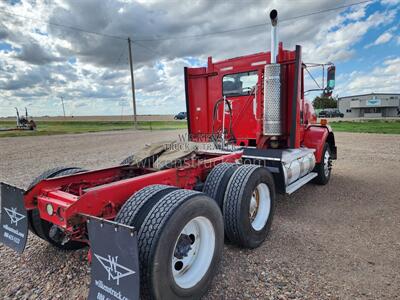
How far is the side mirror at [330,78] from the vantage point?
517 cm

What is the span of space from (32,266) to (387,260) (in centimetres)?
389

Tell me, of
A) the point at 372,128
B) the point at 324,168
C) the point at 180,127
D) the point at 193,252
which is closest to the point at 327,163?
the point at 324,168

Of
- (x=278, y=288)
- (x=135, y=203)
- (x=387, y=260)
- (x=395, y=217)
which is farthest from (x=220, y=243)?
(x=395, y=217)

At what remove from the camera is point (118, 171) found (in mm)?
3725

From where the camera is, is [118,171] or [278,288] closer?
[278,288]

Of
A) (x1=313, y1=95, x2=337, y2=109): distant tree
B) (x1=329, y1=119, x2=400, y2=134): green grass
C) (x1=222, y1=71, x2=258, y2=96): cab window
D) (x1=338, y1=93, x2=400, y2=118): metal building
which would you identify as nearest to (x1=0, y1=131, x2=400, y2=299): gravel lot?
(x1=222, y1=71, x2=258, y2=96): cab window

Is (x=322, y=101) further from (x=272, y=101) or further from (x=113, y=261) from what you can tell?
(x=113, y=261)

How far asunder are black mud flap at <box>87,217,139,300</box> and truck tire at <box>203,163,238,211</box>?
1.53 meters

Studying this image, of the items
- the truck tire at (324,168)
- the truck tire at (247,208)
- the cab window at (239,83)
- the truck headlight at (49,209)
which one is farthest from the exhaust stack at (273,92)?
the truck headlight at (49,209)

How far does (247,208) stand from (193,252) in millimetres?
923

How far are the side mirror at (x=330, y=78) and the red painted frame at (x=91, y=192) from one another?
10.5ft

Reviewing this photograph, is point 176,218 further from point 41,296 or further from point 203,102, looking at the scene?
point 203,102

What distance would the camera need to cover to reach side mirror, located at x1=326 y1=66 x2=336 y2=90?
5.17 m

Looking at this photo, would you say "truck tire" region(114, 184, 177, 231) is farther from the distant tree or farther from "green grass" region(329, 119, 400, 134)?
"green grass" region(329, 119, 400, 134)
